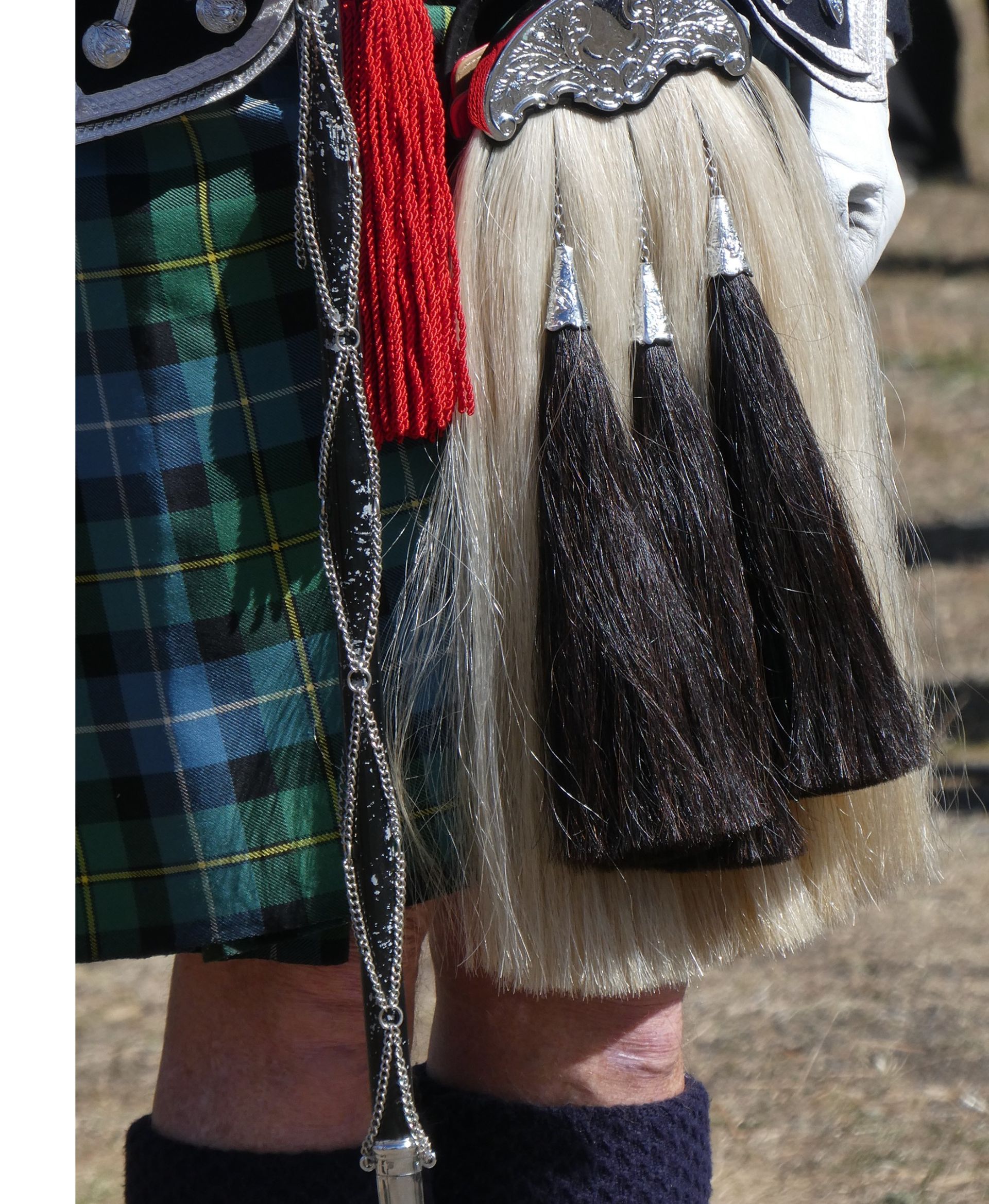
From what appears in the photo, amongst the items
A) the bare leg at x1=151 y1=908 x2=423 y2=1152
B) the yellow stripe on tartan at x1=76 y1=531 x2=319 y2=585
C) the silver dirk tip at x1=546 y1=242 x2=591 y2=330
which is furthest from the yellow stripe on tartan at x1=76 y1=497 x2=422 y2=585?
the bare leg at x1=151 y1=908 x2=423 y2=1152

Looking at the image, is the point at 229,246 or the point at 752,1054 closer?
the point at 229,246

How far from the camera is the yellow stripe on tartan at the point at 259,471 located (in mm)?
829

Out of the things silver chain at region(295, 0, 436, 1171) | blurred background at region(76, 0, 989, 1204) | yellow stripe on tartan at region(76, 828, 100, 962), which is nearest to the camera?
silver chain at region(295, 0, 436, 1171)

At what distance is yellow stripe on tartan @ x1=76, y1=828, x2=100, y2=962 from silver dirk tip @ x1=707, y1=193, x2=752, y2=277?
A: 0.54m

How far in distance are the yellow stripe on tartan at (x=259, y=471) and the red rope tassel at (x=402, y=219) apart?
3.5 inches

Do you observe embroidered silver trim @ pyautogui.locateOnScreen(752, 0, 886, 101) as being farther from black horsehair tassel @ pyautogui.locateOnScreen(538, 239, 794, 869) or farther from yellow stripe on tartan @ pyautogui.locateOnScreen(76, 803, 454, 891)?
yellow stripe on tartan @ pyautogui.locateOnScreen(76, 803, 454, 891)

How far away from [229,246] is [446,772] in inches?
13.7

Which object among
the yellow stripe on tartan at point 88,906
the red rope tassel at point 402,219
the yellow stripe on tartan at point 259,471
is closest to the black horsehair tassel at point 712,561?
the red rope tassel at point 402,219

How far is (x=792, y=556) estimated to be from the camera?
2.80ft

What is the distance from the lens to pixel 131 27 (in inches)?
31.0

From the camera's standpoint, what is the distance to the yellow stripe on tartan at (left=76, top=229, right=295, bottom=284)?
0.83 meters

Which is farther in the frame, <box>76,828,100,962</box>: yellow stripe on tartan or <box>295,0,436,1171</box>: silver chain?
<box>76,828,100,962</box>: yellow stripe on tartan
